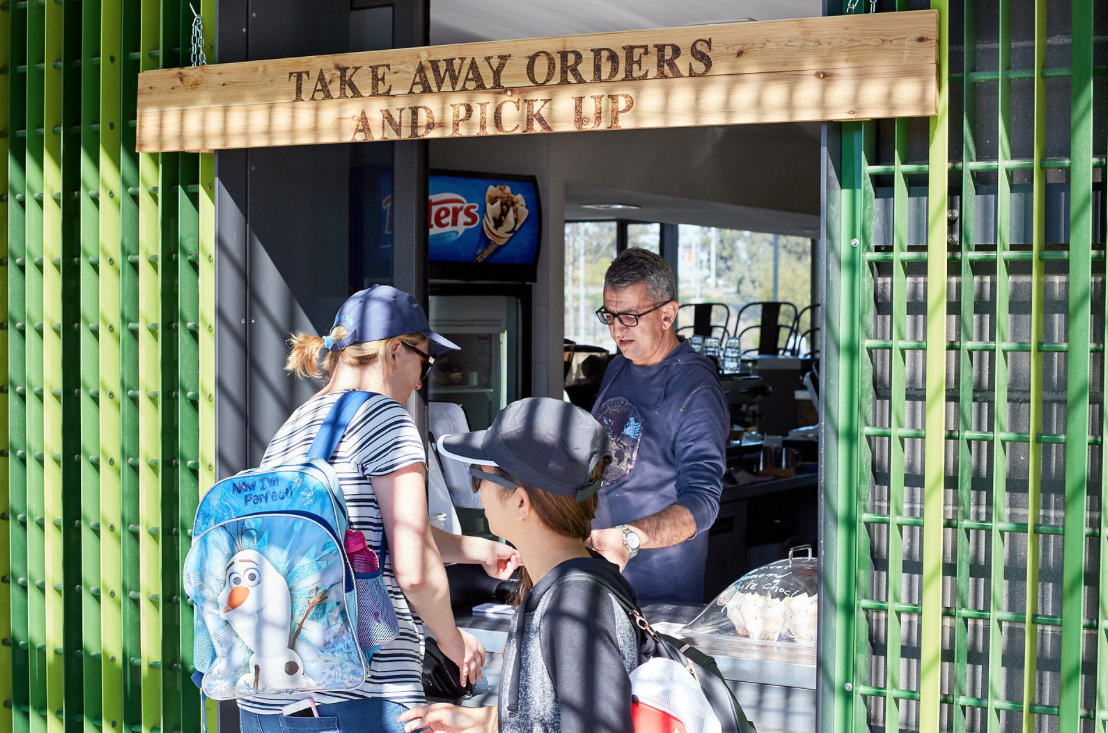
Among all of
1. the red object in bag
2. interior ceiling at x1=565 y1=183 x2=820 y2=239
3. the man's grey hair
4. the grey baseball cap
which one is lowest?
the red object in bag

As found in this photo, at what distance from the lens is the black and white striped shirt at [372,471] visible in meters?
2.05

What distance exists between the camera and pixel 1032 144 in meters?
2.08

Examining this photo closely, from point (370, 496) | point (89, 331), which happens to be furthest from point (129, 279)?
point (370, 496)

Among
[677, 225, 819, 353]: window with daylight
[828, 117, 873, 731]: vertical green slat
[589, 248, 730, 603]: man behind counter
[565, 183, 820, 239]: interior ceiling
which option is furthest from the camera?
[677, 225, 819, 353]: window with daylight

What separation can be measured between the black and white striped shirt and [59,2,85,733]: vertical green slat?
3.90 ft

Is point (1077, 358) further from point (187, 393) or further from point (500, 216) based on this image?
point (500, 216)

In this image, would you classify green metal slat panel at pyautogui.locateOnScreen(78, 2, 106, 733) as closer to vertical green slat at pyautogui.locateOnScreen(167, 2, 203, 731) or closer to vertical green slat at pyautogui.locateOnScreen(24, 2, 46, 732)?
vertical green slat at pyautogui.locateOnScreen(24, 2, 46, 732)

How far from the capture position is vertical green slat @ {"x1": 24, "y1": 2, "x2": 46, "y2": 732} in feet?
9.83

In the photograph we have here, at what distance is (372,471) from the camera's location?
2.05 m

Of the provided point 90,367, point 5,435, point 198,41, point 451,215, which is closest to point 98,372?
point 90,367

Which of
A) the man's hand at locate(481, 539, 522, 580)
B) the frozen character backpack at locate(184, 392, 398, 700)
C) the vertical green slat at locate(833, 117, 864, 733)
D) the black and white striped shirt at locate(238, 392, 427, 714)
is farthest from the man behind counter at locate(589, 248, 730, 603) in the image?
the frozen character backpack at locate(184, 392, 398, 700)

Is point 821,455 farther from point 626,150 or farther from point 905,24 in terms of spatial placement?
point 626,150

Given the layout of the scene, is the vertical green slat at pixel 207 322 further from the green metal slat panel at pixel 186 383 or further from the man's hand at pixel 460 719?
the man's hand at pixel 460 719

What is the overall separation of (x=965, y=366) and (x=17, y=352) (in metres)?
2.48
